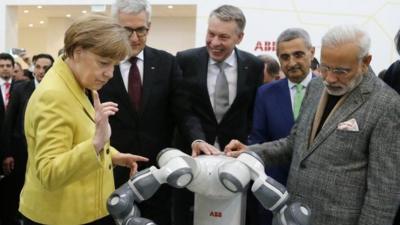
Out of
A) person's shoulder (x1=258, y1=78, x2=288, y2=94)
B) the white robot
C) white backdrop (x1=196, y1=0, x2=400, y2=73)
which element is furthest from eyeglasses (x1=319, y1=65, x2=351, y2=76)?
white backdrop (x1=196, y1=0, x2=400, y2=73)

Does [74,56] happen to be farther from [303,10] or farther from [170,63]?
[303,10]

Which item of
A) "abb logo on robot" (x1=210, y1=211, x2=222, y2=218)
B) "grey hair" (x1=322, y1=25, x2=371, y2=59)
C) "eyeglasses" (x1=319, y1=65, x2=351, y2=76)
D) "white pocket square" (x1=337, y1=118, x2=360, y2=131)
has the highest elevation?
"grey hair" (x1=322, y1=25, x2=371, y2=59)

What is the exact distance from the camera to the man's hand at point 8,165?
13.5 ft

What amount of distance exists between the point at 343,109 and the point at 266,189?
410mm

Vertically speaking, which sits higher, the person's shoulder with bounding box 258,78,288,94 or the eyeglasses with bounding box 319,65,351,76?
the eyeglasses with bounding box 319,65,351,76

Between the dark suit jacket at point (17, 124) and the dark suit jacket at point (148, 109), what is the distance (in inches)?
→ 86.2

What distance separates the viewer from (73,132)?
1411 millimetres

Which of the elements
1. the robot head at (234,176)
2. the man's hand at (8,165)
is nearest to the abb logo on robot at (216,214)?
the robot head at (234,176)

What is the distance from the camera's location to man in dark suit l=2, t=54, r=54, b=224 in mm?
4047

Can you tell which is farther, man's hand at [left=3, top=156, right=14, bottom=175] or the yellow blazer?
man's hand at [left=3, top=156, right=14, bottom=175]

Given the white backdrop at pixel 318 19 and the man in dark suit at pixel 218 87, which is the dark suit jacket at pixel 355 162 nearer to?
the man in dark suit at pixel 218 87

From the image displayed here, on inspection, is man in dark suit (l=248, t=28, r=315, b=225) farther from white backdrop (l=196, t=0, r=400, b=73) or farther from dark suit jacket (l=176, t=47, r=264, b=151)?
white backdrop (l=196, t=0, r=400, b=73)

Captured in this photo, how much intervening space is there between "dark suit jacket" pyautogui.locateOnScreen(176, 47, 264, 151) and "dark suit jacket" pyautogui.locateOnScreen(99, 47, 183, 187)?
6.3 inches

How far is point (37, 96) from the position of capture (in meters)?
1.38
